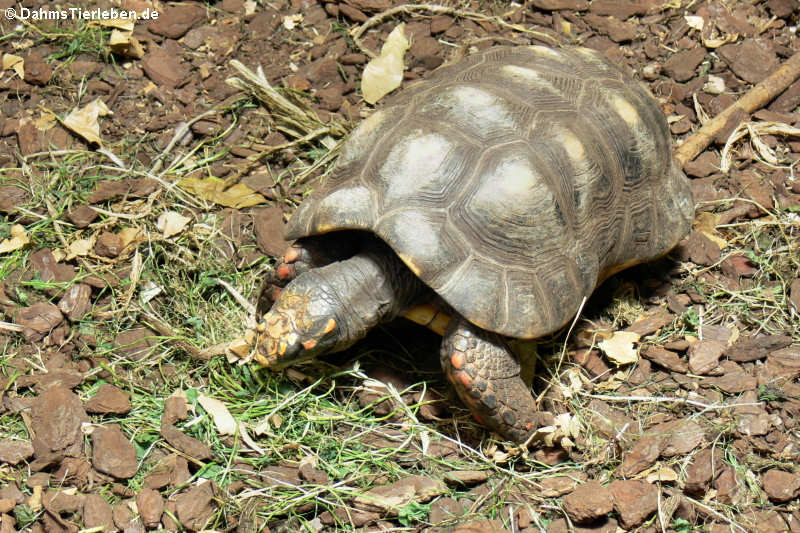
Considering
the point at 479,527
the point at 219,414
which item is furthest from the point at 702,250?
the point at 219,414

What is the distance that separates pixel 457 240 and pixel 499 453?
1052mm

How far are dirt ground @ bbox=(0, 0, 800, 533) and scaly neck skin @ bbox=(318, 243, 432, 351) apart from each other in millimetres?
394

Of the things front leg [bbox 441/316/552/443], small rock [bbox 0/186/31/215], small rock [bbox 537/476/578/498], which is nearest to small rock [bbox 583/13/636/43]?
front leg [bbox 441/316/552/443]

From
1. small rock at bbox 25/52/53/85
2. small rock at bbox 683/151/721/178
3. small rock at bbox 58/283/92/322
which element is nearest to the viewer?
small rock at bbox 58/283/92/322

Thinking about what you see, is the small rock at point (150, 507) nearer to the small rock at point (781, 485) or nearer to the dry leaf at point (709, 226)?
the small rock at point (781, 485)

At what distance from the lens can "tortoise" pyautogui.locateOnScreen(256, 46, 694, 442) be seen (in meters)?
3.54

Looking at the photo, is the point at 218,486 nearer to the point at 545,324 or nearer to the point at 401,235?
the point at 401,235

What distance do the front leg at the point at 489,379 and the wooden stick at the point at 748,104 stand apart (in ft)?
6.55

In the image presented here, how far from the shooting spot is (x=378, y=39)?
555cm

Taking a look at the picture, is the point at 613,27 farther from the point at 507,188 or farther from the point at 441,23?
the point at 507,188

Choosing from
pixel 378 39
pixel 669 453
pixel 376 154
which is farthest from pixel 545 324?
pixel 378 39

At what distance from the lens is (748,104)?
5.12m

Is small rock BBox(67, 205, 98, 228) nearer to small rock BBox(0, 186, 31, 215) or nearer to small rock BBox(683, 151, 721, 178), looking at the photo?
small rock BBox(0, 186, 31, 215)

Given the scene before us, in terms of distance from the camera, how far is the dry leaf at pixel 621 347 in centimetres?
408
